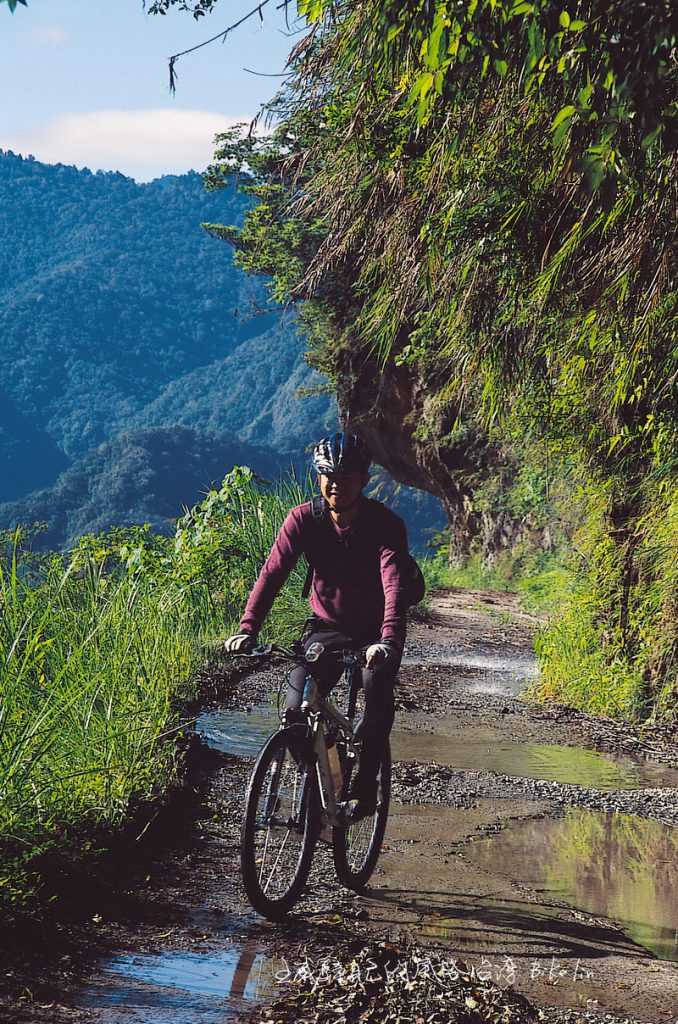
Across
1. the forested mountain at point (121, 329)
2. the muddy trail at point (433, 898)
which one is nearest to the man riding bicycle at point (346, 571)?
the muddy trail at point (433, 898)

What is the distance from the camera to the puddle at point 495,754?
8.00 m

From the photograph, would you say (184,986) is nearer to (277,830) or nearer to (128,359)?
(277,830)

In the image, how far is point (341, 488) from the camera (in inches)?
192

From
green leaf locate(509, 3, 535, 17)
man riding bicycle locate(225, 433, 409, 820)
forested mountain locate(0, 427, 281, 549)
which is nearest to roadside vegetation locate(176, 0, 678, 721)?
green leaf locate(509, 3, 535, 17)

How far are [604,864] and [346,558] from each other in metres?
2.32

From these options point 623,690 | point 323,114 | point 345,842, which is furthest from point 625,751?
point 323,114

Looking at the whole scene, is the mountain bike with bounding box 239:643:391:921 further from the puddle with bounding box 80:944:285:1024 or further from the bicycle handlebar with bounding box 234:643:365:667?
the puddle with bounding box 80:944:285:1024

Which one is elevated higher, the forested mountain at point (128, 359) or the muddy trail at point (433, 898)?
the forested mountain at point (128, 359)

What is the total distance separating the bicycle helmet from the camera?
484 cm

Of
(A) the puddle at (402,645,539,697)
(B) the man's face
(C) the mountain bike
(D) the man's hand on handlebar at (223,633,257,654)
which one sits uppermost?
(B) the man's face

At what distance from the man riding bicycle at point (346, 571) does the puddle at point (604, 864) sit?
1.21 metres

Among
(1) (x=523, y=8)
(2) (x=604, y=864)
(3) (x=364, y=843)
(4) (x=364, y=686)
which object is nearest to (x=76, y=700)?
(4) (x=364, y=686)

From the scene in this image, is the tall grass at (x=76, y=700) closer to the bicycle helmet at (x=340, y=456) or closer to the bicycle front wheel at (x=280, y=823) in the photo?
the bicycle front wheel at (x=280, y=823)

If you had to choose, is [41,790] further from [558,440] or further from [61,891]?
[558,440]
